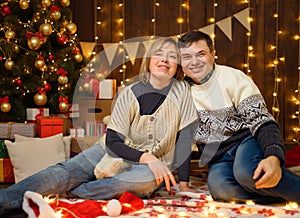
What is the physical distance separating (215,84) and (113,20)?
1.63 m

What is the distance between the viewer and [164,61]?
2.10 meters

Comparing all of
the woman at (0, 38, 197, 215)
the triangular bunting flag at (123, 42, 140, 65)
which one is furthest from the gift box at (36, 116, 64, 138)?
the triangular bunting flag at (123, 42, 140, 65)

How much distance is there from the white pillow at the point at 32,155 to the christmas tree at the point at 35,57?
37cm

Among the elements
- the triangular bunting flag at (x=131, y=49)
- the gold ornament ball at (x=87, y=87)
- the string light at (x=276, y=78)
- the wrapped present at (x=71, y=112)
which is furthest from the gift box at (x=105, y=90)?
the string light at (x=276, y=78)

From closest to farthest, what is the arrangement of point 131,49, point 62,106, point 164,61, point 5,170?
point 164,61
point 5,170
point 62,106
point 131,49

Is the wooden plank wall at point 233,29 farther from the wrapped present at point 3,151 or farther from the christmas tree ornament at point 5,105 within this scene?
the wrapped present at point 3,151

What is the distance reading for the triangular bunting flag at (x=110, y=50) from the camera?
138 inches

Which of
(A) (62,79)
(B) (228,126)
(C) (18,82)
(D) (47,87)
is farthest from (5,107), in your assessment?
(B) (228,126)

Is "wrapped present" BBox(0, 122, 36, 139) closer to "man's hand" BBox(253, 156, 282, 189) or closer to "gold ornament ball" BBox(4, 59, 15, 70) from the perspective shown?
"gold ornament ball" BBox(4, 59, 15, 70)

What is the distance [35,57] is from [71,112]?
433 millimetres

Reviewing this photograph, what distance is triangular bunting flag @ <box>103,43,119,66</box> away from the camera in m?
3.49

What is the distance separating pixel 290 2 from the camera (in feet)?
12.1

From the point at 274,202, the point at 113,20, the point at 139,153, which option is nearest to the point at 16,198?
the point at 139,153

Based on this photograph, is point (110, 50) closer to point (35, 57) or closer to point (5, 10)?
point (35, 57)
